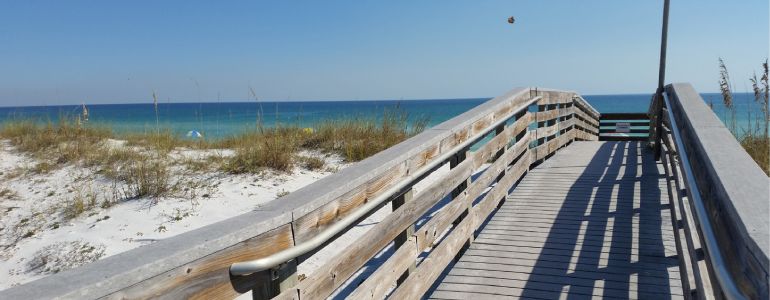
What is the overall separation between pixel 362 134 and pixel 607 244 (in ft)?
20.4

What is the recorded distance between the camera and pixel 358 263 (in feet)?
7.79

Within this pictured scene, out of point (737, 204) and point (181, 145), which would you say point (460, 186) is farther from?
point (181, 145)

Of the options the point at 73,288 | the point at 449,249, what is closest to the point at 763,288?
the point at 73,288

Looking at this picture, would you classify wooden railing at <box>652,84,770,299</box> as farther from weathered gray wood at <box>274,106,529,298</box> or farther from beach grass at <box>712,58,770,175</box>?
beach grass at <box>712,58,770,175</box>

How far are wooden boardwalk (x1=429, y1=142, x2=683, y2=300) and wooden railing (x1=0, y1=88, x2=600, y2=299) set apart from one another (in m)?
0.25

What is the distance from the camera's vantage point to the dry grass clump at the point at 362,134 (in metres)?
9.20

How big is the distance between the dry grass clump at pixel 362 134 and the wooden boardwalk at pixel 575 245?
3505 mm

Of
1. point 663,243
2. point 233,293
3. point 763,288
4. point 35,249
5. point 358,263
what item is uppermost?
point 763,288

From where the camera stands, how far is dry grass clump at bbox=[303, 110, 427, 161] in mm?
9195

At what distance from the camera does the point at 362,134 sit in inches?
384

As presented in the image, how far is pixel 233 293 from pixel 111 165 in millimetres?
7254

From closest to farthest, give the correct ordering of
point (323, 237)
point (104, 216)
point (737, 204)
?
1. point (737, 204)
2. point (323, 237)
3. point (104, 216)

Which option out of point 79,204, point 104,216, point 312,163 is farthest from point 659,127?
point 79,204

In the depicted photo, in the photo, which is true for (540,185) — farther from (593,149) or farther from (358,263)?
(358,263)
